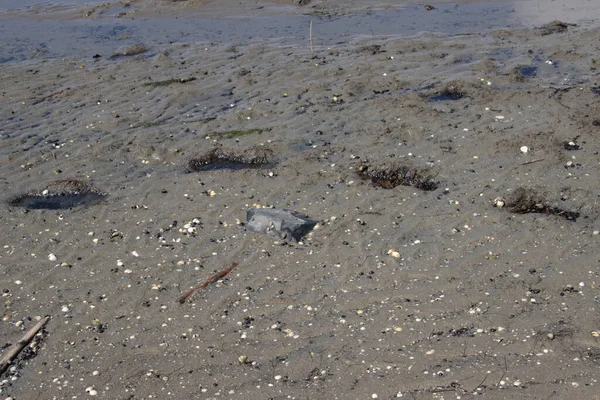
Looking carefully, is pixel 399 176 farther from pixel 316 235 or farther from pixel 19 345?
pixel 19 345

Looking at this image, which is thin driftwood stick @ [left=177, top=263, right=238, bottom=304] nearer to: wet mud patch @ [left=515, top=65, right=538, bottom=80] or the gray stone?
the gray stone

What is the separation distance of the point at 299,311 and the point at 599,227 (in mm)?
3358

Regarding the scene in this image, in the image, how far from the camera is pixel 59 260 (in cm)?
719

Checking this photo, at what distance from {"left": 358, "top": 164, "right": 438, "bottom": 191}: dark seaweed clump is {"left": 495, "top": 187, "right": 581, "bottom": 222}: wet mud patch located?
35.6 inches

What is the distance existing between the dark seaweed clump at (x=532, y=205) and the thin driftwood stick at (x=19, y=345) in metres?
5.01

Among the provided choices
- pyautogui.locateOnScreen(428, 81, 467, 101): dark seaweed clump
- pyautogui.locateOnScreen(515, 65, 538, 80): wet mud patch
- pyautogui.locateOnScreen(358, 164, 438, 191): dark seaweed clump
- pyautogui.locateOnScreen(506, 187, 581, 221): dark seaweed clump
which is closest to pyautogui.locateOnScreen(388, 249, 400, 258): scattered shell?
pyautogui.locateOnScreen(358, 164, 438, 191): dark seaweed clump

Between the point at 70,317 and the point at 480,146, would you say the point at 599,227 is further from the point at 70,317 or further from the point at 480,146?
the point at 70,317

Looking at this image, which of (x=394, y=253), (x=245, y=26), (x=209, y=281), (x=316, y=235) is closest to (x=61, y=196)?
(x=209, y=281)

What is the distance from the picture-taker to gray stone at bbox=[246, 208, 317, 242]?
23.7 feet

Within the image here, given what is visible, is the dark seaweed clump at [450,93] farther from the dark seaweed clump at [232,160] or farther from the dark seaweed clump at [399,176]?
→ the dark seaweed clump at [232,160]

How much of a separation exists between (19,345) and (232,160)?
4119 mm

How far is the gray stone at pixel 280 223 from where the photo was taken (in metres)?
7.21

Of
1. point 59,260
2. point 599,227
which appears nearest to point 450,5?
point 599,227

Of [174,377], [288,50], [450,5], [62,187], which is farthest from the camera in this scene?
[450,5]
